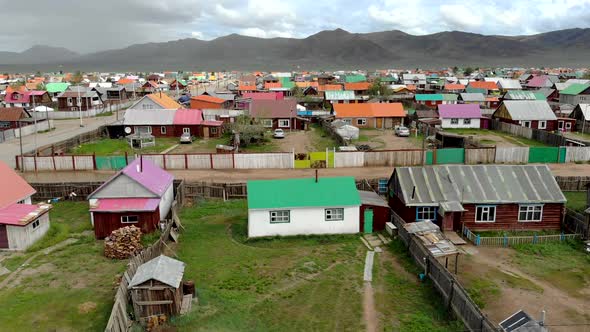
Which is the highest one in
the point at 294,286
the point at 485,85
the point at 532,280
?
the point at 485,85

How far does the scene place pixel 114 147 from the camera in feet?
172

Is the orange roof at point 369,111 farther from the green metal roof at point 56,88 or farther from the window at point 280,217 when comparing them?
the green metal roof at point 56,88

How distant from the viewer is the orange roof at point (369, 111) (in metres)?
66.0

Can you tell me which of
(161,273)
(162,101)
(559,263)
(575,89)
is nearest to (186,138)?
(162,101)

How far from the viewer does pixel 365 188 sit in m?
33.8

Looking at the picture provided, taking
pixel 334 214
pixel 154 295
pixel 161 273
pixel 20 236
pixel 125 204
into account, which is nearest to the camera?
pixel 154 295

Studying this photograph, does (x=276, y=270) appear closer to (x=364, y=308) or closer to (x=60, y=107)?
(x=364, y=308)

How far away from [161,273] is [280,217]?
33.1 feet

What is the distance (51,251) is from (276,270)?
41.0ft

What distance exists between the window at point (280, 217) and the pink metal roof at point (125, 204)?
6.85m

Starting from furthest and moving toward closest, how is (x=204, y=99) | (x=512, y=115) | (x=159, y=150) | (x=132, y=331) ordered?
(x=204, y=99) → (x=512, y=115) → (x=159, y=150) → (x=132, y=331)

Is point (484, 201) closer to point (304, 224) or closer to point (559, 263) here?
point (559, 263)

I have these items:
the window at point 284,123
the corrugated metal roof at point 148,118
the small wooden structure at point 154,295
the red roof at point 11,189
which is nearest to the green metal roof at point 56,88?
the corrugated metal roof at point 148,118

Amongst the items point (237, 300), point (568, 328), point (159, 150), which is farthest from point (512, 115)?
point (237, 300)
